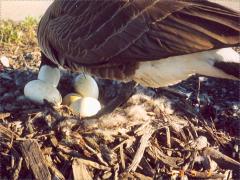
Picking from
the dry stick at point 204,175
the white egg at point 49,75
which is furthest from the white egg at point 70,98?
the dry stick at point 204,175

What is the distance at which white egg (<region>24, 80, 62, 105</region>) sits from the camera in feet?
11.1

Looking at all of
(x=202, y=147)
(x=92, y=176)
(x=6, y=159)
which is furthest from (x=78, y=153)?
(x=202, y=147)

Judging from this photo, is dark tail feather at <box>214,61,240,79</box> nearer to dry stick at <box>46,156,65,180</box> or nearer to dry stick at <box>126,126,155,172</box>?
dry stick at <box>126,126,155,172</box>

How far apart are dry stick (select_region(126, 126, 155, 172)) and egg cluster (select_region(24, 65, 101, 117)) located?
447 mm

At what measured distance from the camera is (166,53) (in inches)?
111

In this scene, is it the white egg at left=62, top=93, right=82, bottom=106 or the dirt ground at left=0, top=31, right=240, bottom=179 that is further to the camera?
the white egg at left=62, top=93, right=82, bottom=106

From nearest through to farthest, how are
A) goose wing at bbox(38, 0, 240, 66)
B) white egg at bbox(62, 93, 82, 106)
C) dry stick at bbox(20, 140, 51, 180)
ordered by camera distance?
goose wing at bbox(38, 0, 240, 66) < dry stick at bbox(20, 140, 51, 180) < white egg at bbox(62, 93, 82, 106)

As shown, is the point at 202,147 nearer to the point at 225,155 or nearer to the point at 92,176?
the point at 225,155

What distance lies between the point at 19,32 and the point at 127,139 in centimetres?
194

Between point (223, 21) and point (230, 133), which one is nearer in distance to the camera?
point (223, 21)

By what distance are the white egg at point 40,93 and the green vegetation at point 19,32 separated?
110 cm

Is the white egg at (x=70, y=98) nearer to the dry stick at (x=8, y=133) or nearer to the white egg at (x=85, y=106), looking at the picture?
the white egg at (x=85, y=106)

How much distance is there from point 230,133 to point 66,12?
4.62 feet

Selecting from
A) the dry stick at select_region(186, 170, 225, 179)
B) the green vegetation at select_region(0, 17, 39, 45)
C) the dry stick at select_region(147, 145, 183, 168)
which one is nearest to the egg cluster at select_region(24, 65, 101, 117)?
the dry stick at select_region(147, 145, 183, 168)
